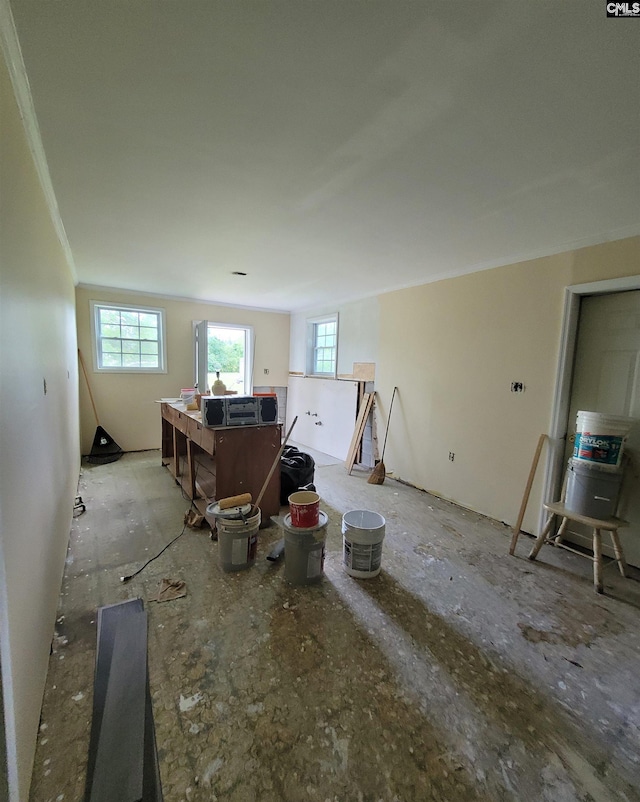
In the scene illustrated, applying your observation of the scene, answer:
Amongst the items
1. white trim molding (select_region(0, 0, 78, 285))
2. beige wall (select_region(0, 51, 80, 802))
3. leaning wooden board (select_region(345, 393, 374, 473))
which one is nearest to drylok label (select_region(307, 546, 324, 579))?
beige wall (select_region(0, 51, 80, 802))

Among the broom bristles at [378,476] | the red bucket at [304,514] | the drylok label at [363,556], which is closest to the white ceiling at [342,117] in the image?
the red bucket at [304,514]

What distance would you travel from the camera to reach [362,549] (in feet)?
6.93

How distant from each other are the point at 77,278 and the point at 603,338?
558 cm

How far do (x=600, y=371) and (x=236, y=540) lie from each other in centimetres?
291

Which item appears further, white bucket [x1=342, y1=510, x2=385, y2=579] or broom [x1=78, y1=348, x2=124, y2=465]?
broom [x1=78, y1=348, x2=124, y2=465]

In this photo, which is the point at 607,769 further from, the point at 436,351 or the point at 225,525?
the point at 436,351

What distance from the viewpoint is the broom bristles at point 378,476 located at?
3955mm

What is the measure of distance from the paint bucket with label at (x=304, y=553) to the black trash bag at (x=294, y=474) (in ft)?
3.31

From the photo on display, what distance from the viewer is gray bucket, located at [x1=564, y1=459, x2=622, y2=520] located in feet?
7.12

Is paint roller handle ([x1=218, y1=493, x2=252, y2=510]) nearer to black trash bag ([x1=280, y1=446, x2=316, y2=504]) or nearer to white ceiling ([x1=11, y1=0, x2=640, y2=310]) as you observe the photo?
black trash bag ([x1=280, y1=446, x2=316, y2=504])

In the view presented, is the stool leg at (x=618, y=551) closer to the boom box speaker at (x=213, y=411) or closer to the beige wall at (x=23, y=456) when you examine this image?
the boom box speaker at (x=213, y=411)

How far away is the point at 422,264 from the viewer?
321 cm

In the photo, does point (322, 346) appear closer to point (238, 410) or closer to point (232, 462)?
point (238, 410)

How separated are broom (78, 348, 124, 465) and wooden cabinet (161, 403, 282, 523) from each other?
2050mm
